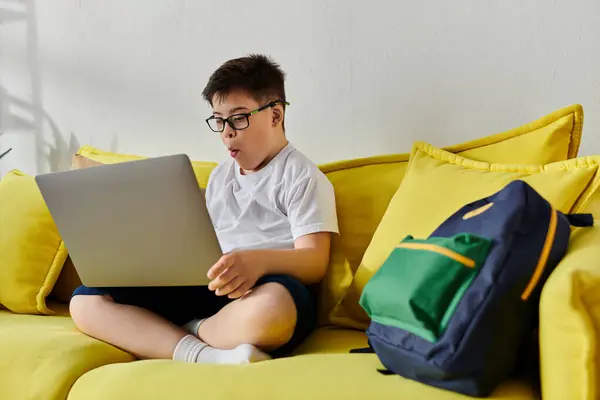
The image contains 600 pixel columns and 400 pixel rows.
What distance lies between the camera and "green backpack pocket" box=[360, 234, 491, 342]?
965mm

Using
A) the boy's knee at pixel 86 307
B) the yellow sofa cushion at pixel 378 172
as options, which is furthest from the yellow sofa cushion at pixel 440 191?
the boy's knee at pixel 86 307

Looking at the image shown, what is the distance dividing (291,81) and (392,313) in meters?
1.11

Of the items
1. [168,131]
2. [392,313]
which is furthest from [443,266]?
[168,131]

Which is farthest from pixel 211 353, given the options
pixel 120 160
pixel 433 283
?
pixel 120 160

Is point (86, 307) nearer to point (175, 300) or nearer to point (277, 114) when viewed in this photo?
point (175, 300)

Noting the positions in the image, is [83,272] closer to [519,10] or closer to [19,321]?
[19,321]

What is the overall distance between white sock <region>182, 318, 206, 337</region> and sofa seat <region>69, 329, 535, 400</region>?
0.25 metres

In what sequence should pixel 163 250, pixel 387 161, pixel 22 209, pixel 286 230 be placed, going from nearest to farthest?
pixel 163 250 → pixel 286 230 → pixel 387 161 → pixel 22 209

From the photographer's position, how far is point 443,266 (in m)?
0.98

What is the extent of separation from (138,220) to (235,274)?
0.20 meters

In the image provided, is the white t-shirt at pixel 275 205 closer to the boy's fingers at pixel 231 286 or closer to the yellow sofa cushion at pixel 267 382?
the boy's fingers at pixel 231 286

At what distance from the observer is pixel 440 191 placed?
1.42 m

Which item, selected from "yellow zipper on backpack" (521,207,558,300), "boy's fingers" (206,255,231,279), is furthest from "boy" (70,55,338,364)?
"yellow zipper on backpack" (521,207,558,300)

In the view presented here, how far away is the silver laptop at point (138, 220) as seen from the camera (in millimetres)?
1225
